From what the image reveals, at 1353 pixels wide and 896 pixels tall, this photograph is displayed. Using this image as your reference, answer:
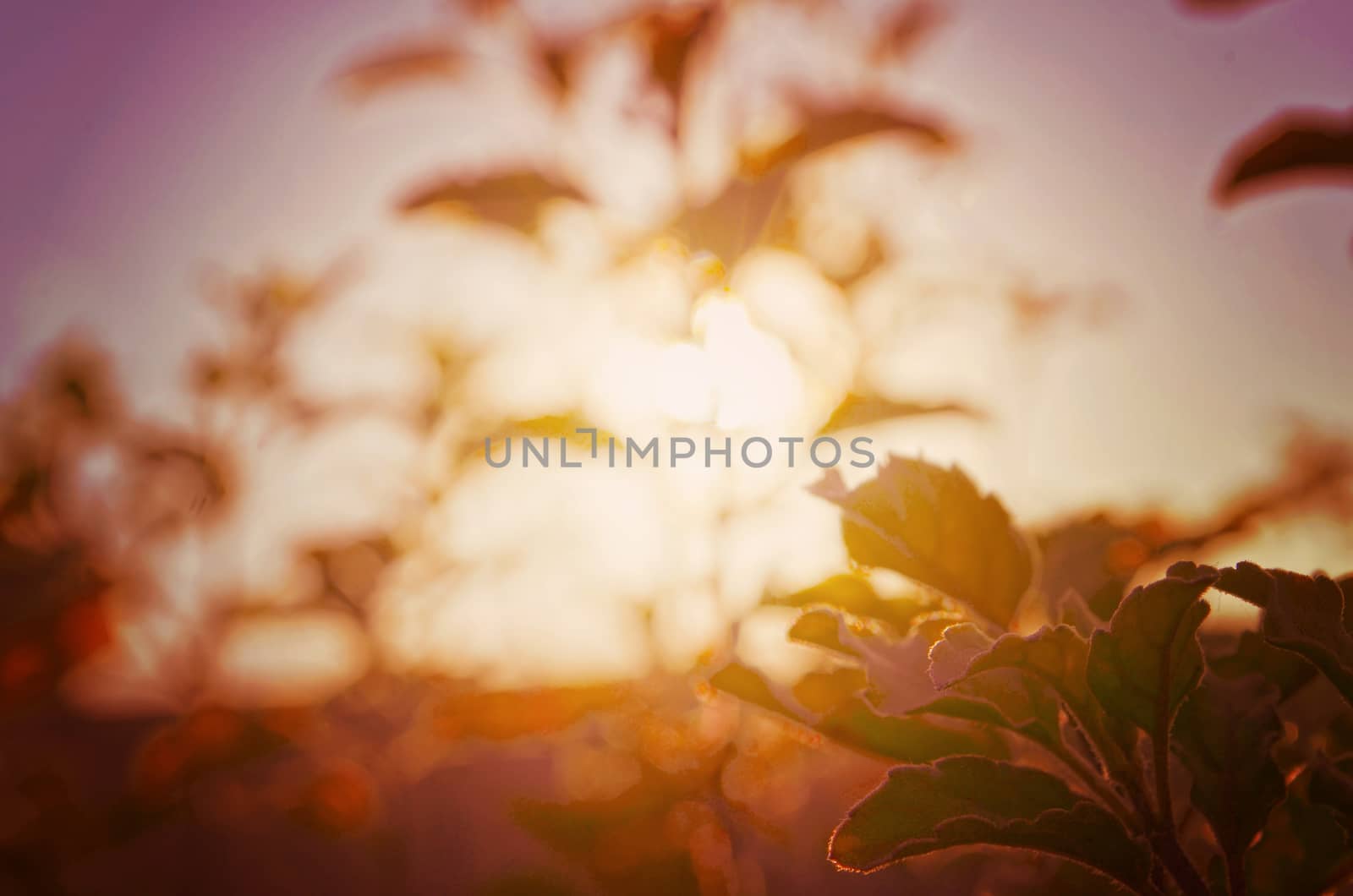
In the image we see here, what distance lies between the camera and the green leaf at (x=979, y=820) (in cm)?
56

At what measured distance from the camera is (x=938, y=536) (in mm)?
702

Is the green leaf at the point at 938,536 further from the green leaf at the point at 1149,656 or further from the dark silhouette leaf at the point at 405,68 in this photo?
the dark silhouette leaf at the point at 405,68

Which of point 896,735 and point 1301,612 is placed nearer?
point 1301,612

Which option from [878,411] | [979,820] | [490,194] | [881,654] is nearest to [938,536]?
[881,654]

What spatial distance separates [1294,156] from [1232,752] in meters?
0.57

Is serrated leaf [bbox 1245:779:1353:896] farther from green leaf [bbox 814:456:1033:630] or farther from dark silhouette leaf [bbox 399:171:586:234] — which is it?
dark silhouette leaf [bbox 399:171:586:234]

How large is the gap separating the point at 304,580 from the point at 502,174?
2402 mm

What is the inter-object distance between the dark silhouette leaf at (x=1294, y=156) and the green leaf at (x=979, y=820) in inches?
24.6

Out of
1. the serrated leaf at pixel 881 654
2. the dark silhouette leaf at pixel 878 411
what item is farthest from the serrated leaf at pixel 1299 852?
the dark silhouette leaf at pixel 878 411

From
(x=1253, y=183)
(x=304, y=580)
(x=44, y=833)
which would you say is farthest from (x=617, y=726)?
(x=1253, y=183)

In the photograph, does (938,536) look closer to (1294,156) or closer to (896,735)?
(896,735)

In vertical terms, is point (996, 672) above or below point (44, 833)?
above

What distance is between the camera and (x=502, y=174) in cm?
163

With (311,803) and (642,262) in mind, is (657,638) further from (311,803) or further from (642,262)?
(311,803)
